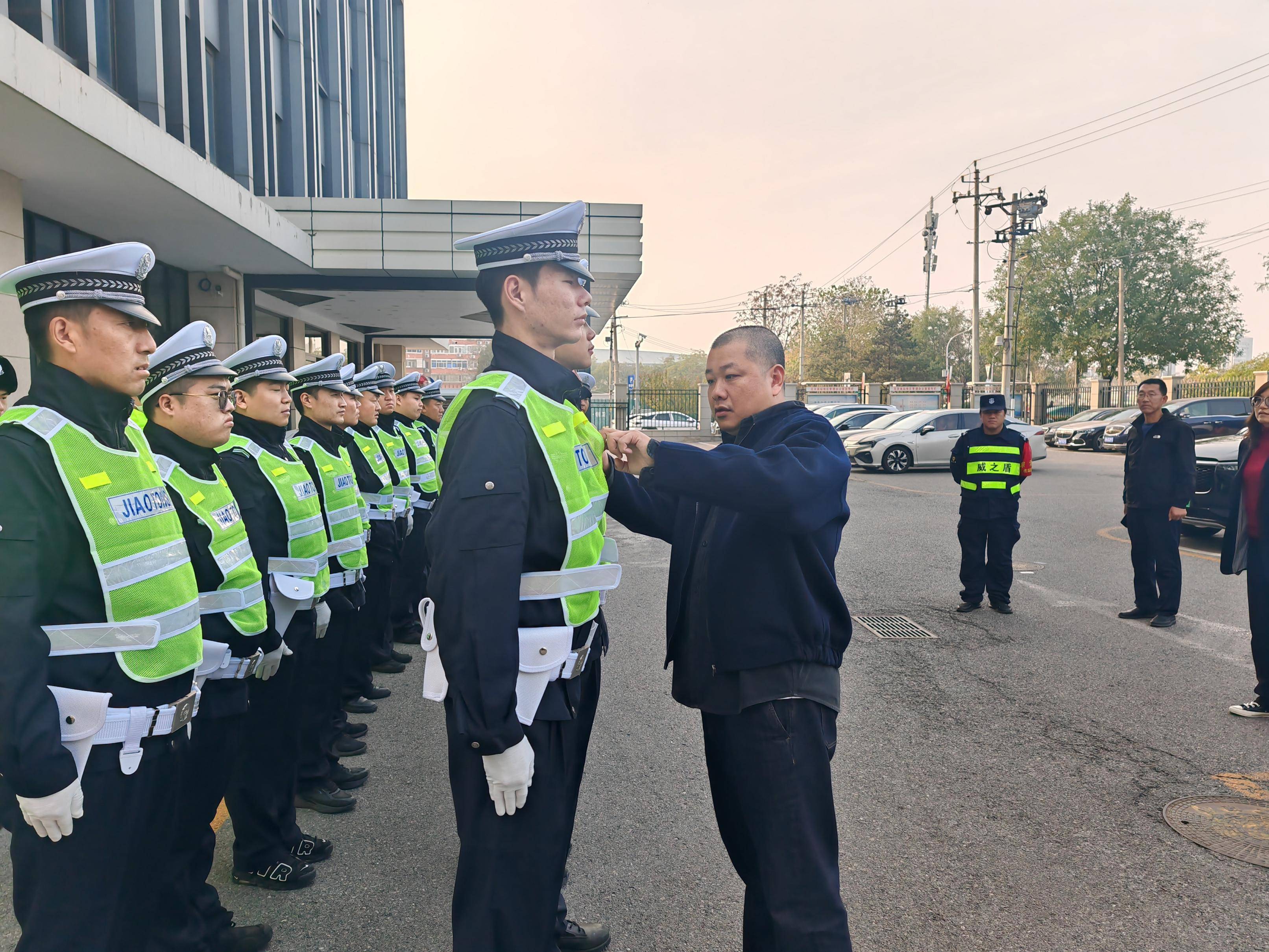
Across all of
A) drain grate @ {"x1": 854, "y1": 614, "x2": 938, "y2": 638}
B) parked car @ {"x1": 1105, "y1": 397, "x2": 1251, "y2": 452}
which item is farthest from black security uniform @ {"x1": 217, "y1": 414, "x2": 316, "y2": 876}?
parked car @ {"x1": 1105, "y1": 397, "x2": 1251, "y2": 452}

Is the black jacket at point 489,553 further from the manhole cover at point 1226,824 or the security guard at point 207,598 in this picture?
the manhole cover at point 1226,824

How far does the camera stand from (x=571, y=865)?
10.7ft

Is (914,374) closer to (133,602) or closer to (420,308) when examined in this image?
(420,308)

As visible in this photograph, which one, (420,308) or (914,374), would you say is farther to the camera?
(914,374)

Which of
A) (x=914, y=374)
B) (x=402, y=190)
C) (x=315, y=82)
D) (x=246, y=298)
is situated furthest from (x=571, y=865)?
(x=914, y=374)

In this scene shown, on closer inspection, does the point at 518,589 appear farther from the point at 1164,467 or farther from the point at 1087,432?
the point at 1087,432

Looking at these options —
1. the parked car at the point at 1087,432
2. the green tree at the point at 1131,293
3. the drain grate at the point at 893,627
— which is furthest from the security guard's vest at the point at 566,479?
the green tree at the point at 1131,293

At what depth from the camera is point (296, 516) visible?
11.9 feet

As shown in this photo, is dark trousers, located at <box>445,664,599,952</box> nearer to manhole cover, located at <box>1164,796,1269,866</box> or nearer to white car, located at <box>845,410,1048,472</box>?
manhole cover, located at <box>1164,796,1269,866</box>

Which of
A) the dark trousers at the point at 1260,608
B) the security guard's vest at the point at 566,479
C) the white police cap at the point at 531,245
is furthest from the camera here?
the dark trousers at the point at 1260,608

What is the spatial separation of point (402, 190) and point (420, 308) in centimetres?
1872

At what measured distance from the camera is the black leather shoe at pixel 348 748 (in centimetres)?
432

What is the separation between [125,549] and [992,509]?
6959mm

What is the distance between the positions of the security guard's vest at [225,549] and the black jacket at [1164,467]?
22.5ft
